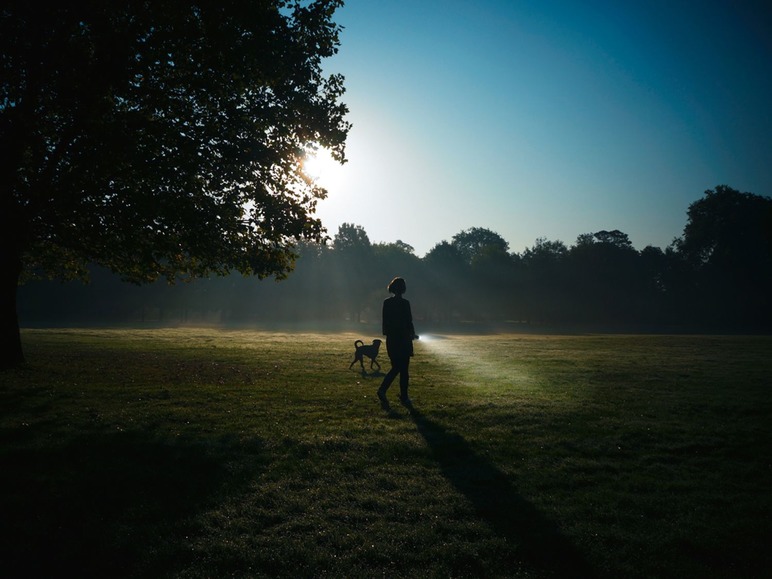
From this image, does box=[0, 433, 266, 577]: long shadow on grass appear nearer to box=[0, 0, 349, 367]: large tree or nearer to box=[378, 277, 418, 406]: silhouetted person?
box=[378, 277, 418, 406]: silhouetted person

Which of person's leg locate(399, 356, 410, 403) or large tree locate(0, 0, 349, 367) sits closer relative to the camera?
person's leg locate(399, 356, 410, 403)

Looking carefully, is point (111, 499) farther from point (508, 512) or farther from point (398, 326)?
point (398, 326)

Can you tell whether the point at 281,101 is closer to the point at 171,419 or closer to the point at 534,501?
the point at 171,419

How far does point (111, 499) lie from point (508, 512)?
16.0ft

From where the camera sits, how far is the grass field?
4.44m

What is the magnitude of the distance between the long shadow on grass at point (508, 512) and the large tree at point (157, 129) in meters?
11.3

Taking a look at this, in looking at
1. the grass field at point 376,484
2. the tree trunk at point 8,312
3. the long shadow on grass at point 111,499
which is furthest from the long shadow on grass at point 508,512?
the tree trunk at point 8,312

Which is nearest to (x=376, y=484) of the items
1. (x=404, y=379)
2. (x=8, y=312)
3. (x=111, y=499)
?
(x=111, y=499)

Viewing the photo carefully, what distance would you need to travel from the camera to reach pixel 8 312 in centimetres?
1609

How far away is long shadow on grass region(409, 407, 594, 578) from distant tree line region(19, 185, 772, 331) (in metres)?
75.3

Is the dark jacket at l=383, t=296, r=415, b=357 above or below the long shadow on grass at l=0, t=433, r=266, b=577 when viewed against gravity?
above

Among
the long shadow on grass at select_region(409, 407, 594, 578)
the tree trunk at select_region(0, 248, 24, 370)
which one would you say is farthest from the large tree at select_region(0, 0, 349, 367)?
the long shadow on grass at select_region(409, 407, 594, 578)

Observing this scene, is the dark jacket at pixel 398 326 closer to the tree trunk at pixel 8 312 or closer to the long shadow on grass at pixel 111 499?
the long shadow on grass at pixel 111 499

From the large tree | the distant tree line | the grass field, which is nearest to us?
the grass field
